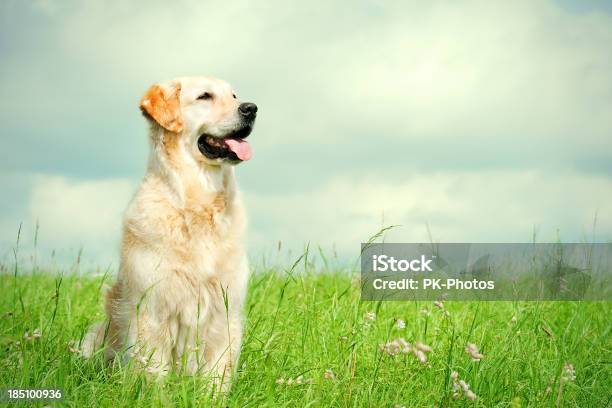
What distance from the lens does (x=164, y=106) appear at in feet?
15.7

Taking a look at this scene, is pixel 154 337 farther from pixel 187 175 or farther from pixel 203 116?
pixel 203 116

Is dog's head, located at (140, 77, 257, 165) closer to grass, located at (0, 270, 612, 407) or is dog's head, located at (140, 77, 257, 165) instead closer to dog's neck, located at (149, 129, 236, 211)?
dog's neck, located at (149, 129, 236, 211)

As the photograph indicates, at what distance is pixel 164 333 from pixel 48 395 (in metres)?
0.88

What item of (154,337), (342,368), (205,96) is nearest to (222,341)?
(154,337)

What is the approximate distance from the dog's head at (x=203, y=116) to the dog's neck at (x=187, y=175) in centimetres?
5

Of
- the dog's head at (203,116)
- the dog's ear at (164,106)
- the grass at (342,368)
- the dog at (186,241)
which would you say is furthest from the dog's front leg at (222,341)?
the dog's ear at (164,106)

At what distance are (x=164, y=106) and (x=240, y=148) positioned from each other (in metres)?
0.60

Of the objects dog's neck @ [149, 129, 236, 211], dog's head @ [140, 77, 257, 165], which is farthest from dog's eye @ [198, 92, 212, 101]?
dog's neck @ [149, 129, 236, 211]

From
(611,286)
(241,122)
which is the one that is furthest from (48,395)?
(611,286)

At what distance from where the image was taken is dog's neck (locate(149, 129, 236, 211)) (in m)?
4.62

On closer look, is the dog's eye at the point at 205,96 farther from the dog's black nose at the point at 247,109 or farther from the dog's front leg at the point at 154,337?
the dog's front leg at the point at 154,337

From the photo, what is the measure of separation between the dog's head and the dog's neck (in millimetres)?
49

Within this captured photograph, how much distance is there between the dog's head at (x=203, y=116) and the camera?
4.76 metres

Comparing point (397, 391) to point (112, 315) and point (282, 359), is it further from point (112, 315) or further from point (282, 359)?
point (112, 315)
